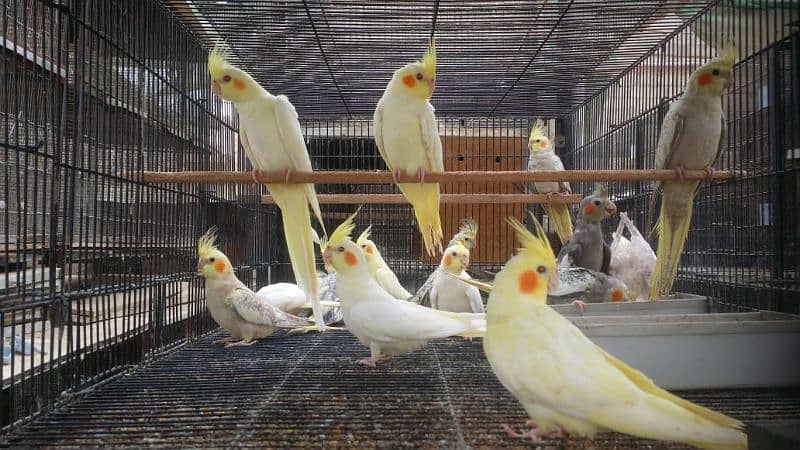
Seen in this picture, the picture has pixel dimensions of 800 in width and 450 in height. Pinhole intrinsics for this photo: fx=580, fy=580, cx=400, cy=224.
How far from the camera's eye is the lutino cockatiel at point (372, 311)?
257cm

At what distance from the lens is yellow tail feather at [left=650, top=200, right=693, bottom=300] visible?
2557mm

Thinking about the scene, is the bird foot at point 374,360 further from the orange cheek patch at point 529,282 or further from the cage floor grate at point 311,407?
the orange cheek patch at point 529,282

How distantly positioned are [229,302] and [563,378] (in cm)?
261

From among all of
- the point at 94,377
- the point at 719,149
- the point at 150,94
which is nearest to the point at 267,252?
the point at 150,94

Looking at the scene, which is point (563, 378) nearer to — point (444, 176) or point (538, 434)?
point (538, 434)

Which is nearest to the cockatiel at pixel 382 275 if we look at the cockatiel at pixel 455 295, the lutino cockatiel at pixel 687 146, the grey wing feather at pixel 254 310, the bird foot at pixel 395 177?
the cockatiel at pixel 455 295

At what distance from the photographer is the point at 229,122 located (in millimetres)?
4469

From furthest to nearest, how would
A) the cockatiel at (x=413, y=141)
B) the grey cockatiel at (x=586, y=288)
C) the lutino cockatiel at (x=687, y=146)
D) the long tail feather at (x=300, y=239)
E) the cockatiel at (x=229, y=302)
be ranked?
the cockatiel at (x=229, y=302)
the grey cockatiel at (x=586, y=288)
the cockatiel at (x=413, y=141)
the long tail feather at (x=300, y=239)
the lutino cockatiel at (x=687, y=146)

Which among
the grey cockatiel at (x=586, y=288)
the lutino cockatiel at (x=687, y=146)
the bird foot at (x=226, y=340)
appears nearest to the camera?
the lutino cockatiel at (x=687, y=146)

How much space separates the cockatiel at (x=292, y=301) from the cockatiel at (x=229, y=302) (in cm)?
44

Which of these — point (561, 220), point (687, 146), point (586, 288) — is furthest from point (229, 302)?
point (687, 146)

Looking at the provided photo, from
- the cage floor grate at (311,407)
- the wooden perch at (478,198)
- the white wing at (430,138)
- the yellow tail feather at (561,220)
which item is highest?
the white wing at (430,138)

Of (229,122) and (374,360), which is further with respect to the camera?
(229,122)

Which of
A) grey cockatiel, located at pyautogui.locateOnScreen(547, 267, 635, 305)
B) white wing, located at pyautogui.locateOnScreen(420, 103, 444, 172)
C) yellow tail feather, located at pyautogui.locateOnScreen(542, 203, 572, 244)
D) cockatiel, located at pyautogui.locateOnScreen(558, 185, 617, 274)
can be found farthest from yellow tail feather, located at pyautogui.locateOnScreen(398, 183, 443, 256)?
yellow tail feather, located at pyautogui.locateOnScreen(542, 203, 572, 244)
